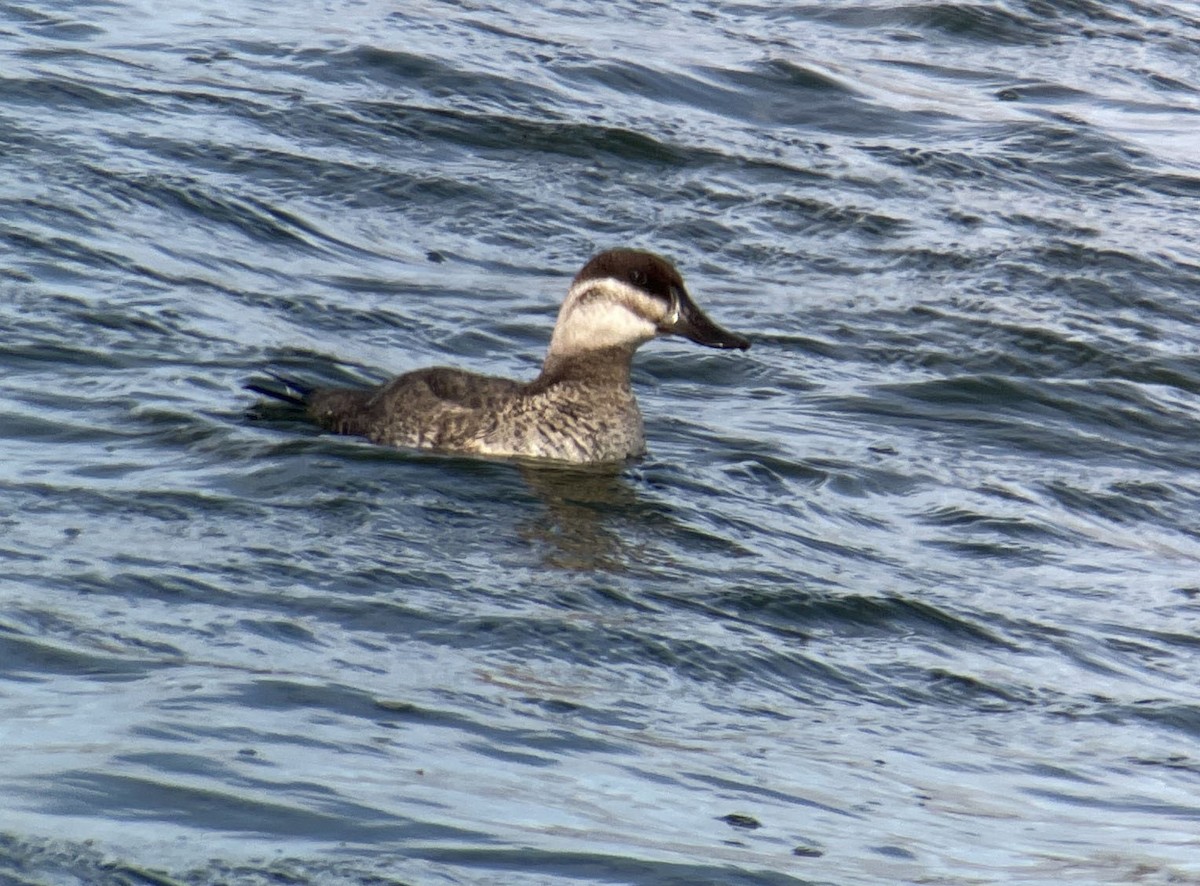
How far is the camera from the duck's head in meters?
9.77

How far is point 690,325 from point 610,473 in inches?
29.0

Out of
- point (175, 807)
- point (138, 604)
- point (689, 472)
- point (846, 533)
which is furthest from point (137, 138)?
point (175, 807)

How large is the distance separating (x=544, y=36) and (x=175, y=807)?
43.1 feet

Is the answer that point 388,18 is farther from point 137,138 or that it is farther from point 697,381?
point 697,381

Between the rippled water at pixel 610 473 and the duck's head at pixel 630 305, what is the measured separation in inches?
23.5

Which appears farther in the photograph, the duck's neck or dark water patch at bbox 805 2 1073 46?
dark water patch at bbox 805 2 1073 46

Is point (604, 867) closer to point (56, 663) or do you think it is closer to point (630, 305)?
point (56, 663)

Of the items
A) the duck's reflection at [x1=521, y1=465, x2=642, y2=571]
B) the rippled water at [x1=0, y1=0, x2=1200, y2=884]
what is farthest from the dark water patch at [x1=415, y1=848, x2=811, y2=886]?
the duck's reflection at [x1=521, y1=465, x2=642, y2=571]

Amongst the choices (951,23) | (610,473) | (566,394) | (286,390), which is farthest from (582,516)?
(951,23)

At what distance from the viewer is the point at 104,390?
398 inches

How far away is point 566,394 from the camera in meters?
9.75

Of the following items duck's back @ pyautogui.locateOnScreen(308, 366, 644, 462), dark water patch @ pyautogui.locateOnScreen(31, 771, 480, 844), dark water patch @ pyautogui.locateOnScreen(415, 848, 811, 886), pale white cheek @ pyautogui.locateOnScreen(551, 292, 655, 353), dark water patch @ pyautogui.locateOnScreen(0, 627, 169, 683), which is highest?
pale white cheek @ pyautogui.locateOnScreen(551, 292, 655, 353)

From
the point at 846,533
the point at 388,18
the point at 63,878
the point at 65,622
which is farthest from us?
the point at 388,18

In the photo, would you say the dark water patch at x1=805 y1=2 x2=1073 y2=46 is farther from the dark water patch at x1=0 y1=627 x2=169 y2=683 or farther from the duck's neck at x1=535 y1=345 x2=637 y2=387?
the dark water patch at x1=0 y1=627 x2=169 y2=683
